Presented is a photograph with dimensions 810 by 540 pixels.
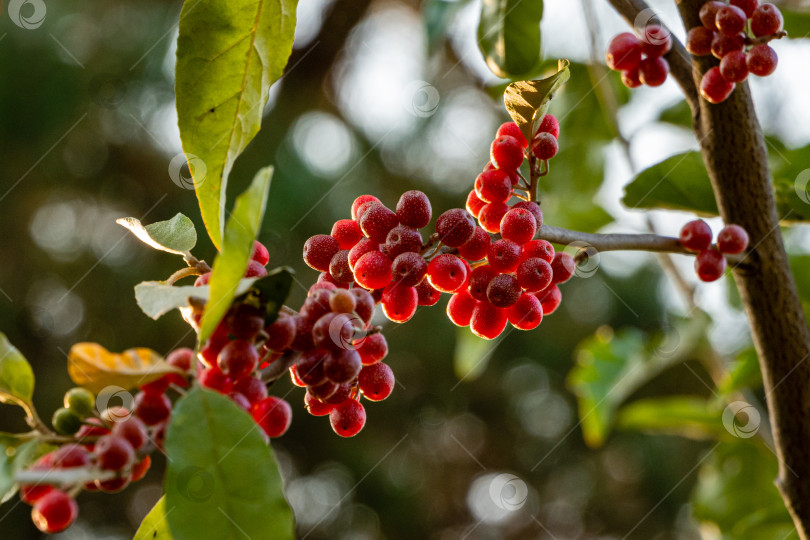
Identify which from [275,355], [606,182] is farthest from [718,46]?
[606,182]

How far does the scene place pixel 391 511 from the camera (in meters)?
2.67

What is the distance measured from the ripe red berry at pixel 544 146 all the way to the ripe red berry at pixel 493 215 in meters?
0.05

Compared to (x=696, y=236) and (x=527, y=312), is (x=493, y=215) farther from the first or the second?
(x=696, y=236)

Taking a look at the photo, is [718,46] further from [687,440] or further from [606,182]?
[687,440]

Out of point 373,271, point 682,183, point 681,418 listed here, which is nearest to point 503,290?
point 373,271

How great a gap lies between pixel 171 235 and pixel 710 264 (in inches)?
18.4

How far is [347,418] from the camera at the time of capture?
0.49 meters

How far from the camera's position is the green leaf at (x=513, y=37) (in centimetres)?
89

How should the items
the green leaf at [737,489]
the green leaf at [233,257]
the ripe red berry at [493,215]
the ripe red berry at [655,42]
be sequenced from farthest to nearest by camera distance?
the green leaf at [737,489]
the ripe red berry at [655,42]
the ripe red berry at [493,215]
the green leaf at [233,257]

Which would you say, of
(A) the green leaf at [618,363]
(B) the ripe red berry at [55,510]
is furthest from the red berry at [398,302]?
(A) the green leaf at [618,363]

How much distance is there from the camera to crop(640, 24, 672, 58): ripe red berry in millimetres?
692

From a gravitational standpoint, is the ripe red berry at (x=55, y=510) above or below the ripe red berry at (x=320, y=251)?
above

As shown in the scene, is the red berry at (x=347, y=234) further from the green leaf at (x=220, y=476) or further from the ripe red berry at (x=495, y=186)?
the green leaf at (x=220, y=476)

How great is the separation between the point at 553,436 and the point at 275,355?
9.20 feet
